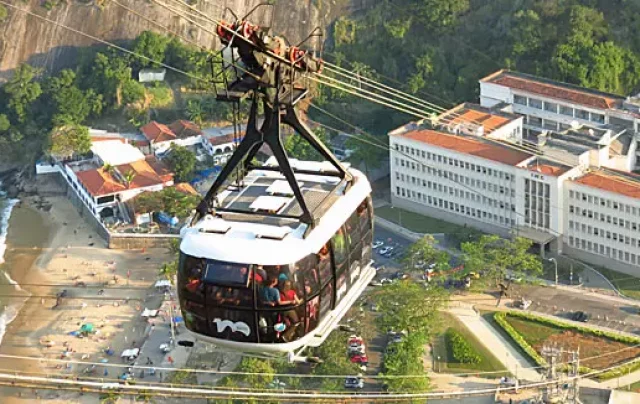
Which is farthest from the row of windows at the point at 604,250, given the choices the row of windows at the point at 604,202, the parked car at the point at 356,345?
the parked car at the point at 356,345

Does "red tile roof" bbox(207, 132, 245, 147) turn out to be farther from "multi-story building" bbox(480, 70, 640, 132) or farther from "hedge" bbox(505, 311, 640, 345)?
"hedge" bbox(505, 311, 640, 345)

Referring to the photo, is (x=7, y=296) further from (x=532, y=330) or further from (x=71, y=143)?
(x=532, y=330)

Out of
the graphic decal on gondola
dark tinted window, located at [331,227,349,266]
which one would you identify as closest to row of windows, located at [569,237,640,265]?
dark tinted window, located at [331,227,349,266]

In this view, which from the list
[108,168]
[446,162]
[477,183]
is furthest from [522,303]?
[108,168]

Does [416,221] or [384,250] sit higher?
[416,221]

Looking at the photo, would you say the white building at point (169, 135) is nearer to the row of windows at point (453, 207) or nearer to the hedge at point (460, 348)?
the row of windows at point (453, 207)
